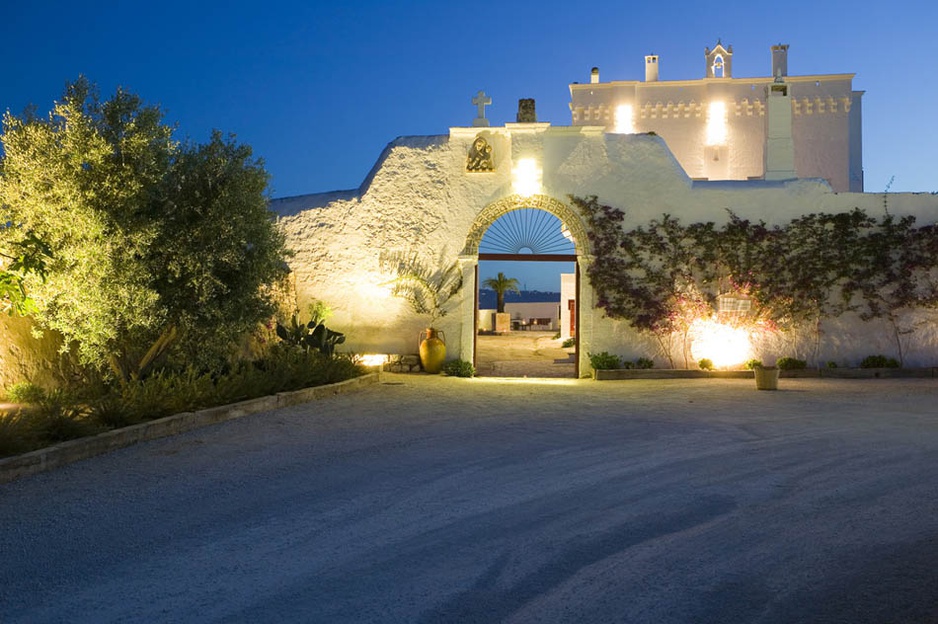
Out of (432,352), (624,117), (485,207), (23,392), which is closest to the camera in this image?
(23,392)

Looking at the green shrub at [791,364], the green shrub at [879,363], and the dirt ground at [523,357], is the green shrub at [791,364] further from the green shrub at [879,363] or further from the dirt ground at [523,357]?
the dirt ground at [523,357]

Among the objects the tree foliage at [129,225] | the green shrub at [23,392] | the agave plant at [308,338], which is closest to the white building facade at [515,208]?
the agave plant at [308,338]

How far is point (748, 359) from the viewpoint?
1273cm

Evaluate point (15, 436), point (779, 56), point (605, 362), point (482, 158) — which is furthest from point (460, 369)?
point (779, 56)

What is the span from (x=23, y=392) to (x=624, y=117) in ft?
65.3

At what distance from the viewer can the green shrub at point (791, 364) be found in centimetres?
1256

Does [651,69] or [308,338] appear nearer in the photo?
[308,338]

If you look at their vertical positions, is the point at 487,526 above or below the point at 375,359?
below

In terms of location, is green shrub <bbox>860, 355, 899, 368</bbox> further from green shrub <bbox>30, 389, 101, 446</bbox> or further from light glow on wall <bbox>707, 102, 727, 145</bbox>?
green shrub <bbox>30, 389, 101, 446</bbox>

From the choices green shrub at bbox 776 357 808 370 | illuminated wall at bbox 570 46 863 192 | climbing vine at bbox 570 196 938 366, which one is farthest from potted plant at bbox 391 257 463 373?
illuminated wall at bbox 570 46 863 192

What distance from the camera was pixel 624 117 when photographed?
928 inches

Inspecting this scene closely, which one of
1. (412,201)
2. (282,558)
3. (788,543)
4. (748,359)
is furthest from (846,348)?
(282,558)

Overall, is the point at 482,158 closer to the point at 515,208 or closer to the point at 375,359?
the point at 515,208

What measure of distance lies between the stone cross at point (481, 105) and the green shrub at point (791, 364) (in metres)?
6.78
